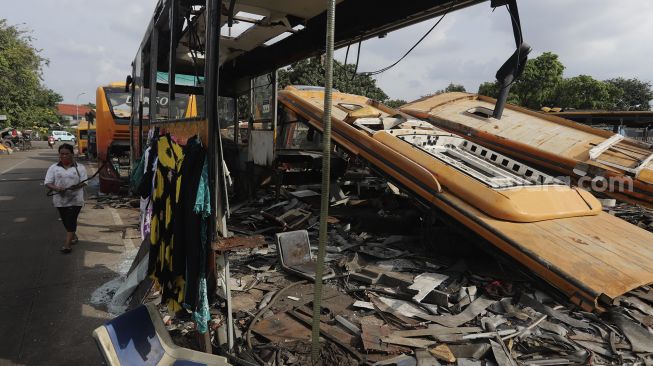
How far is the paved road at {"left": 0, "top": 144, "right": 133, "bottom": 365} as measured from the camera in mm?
3348

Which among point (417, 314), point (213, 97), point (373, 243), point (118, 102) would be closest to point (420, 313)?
point (417, 314)

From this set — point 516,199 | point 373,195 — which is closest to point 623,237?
point 516,199

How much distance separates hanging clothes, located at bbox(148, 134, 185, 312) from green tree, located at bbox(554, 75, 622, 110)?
2817 cm

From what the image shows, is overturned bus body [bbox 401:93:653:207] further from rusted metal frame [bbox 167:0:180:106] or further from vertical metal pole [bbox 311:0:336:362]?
rusted metal frame [bbox 167:0:180:106]

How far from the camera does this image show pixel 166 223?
128 inches

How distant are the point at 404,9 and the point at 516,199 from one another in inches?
100

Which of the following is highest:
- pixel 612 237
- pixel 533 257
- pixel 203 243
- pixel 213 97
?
pixel 213 97

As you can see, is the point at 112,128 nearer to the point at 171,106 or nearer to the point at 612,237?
the point at 171,106

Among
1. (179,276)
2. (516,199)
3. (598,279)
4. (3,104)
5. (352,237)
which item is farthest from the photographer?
(3,104)

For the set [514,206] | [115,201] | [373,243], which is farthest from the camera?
[115,201]

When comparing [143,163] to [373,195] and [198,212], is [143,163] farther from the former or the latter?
[373,195]

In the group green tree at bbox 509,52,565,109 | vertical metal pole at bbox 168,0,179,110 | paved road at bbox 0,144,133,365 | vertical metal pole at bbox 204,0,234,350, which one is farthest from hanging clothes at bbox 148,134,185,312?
green tree at bbox 509,52,565,109

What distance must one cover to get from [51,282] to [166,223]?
8.30 feet

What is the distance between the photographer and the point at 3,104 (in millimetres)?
26172
